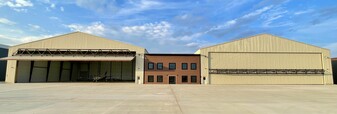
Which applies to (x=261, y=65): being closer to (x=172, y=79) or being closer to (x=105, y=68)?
(x=172, y=79)

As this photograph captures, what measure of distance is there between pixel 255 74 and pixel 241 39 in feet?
21.3

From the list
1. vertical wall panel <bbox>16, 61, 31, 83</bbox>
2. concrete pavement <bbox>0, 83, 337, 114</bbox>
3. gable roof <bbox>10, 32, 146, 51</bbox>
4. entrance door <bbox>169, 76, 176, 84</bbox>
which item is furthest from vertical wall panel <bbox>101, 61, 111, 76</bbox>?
concrete pavement <bbox>0, 83, 337, 114</bbox>

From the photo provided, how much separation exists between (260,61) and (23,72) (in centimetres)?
4138

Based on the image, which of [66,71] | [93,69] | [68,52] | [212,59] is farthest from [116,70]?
[212,59]

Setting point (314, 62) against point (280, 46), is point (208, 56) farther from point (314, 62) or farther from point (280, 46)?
point (314, 62)

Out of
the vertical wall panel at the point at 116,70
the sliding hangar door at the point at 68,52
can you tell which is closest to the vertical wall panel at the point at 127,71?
the vertical wall panel at the point at 116,70

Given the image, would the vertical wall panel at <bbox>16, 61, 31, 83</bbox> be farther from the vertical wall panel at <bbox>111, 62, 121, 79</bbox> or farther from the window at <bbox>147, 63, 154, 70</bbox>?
the window at <bbox>147, 63, 154, 70</bbox>

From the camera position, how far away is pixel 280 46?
34.4 m

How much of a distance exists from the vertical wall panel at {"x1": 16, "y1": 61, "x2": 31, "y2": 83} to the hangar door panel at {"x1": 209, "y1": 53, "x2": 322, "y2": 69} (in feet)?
106

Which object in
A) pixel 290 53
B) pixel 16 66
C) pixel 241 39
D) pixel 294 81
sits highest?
pixel 241 39

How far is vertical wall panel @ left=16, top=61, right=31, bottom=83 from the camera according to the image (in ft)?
110

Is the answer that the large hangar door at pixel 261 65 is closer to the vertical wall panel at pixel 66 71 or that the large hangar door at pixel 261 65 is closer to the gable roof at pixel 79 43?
the gable roof at pixel 79 43

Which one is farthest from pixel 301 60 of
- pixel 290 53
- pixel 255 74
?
pixel 255 74

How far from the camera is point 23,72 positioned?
34.2 meters
